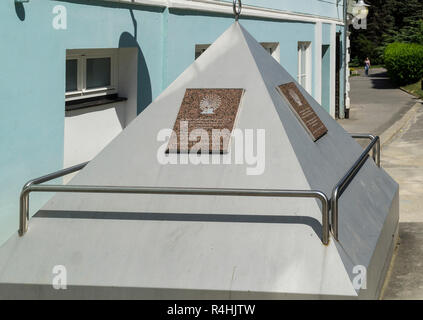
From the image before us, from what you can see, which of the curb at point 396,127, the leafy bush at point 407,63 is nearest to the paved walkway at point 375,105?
the curb at point 396,127

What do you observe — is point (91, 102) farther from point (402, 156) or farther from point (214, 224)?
point (402, 156)

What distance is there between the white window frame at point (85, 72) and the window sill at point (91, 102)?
38mm

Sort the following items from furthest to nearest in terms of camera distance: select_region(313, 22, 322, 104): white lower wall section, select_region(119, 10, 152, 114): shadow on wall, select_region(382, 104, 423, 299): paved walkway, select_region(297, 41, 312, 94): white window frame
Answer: select_region(313, 22, 322, 104): white lower wall section
select_region(297, 41, 312, 94): white window frame
select_region(119, 10, 152, 114): shadow on wall
select_region(382, 104, 423, 299): paved walkway

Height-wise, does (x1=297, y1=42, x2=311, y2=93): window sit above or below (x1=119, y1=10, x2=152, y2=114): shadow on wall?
above

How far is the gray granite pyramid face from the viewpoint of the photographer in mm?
3941

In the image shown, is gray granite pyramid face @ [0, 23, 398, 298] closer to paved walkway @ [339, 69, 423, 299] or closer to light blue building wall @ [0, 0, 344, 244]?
paved walkway @ [339, 69, 423, 299]

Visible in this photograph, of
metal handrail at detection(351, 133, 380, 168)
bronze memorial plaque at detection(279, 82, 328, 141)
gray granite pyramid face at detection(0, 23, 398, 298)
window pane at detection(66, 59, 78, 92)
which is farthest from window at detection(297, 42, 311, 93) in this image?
gray granite pyramid face at detection(0, 23, 398, 298)

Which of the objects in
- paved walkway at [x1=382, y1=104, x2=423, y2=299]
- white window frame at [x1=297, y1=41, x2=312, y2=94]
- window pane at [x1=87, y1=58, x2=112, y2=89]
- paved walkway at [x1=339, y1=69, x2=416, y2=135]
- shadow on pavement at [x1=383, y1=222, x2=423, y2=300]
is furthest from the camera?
paved walkway at [x1=339, y1=69, x2=416, y2=135]

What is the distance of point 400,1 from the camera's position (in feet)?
180

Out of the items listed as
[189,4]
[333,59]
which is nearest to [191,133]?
[189,4]

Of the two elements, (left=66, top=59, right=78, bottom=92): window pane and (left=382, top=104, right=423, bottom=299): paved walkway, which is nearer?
(left=382, top=104, right=423, bottom=299): paved walkway

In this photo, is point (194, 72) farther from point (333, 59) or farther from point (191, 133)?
point (333, 59)

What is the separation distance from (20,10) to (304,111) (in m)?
2.70

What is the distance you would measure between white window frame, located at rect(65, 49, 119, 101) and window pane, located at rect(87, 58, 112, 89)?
4 cm
